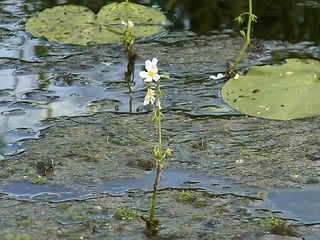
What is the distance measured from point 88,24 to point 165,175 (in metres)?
2.34

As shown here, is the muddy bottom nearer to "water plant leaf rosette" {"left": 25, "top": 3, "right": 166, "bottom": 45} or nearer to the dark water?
the dark water

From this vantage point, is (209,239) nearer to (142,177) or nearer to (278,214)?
(278,214)

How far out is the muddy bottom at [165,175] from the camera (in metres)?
2.85

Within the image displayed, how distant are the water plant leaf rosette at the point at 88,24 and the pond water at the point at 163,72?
0.08 meters

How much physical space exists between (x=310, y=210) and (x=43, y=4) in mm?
3691

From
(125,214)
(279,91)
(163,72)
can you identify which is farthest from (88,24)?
(125,214)

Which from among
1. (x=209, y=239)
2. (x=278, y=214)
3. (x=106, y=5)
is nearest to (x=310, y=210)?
(x=278, y=214)

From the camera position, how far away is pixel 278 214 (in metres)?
3.01

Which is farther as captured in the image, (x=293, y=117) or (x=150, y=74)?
(x=293, y=117)

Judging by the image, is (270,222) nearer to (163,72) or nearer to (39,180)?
(39,180)

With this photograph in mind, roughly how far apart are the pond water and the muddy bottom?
18 millimetres

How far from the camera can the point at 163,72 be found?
4.66 metres

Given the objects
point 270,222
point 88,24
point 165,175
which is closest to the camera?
point 270,222

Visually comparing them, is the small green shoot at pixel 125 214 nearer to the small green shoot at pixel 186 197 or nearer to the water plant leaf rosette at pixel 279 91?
the small green shoot at pixel 186 197
